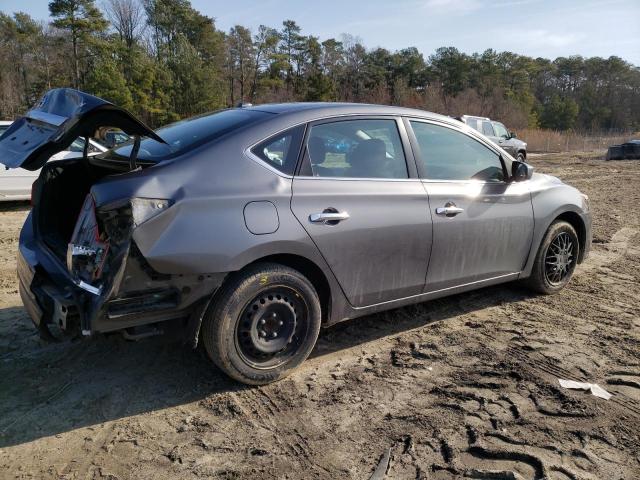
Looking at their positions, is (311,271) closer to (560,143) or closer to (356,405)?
(356,405)

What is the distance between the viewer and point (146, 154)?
328 centimetres

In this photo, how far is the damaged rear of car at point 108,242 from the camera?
2.70m

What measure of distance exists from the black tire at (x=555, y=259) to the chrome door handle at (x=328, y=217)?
7.60 ft

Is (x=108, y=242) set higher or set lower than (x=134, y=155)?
lower

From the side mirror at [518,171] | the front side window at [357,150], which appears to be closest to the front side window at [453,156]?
the side mirror at [518,171]

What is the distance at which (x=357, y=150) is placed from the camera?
359 centimetres

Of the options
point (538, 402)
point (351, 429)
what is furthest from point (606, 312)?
point (351, 429)

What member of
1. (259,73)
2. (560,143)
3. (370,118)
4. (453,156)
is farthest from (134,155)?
(259,73)

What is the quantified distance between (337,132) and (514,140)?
806 inches

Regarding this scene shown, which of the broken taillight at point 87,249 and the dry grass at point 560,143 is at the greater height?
the dry grass at point 560,143

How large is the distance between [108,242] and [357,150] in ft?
5.72

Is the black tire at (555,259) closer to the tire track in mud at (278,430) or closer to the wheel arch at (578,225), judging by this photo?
→ the wheel arch at (578,225)

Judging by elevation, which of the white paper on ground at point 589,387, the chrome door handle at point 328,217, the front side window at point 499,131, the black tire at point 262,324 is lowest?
the white paper on ground at point 589,387

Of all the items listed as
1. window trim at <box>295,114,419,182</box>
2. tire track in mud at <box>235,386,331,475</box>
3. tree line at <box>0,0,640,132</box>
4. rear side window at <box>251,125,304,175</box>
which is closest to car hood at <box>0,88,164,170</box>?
rear side window at <box>251,125,304,175</box>
